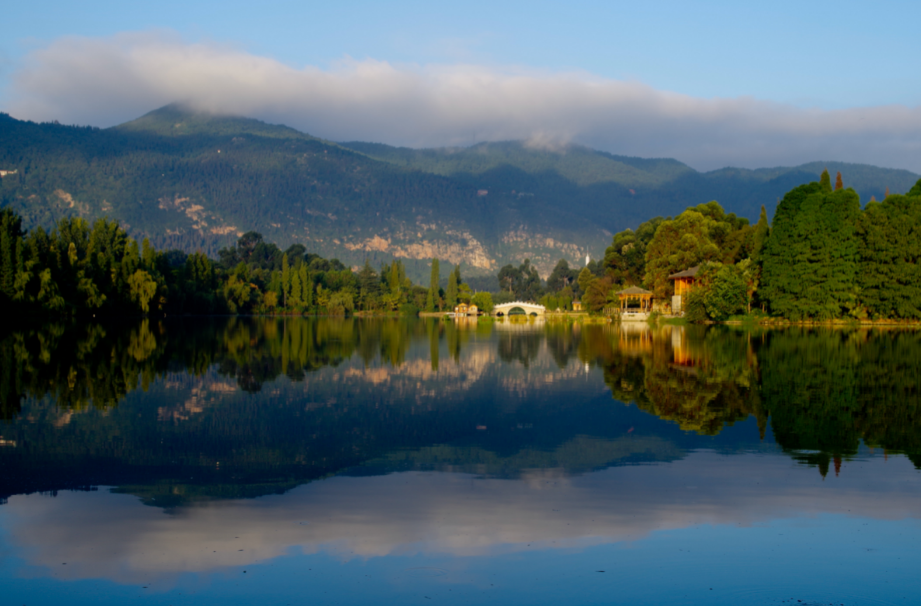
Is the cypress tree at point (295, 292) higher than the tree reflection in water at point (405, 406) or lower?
higher

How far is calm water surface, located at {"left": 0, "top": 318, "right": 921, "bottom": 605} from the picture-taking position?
21.0 ft

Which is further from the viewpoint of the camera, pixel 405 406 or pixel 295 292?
pixel 295 292

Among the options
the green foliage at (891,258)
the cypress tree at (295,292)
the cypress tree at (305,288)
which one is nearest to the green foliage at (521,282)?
the cypress tree at (305,288)

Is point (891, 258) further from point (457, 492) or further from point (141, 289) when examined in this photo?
point (141, 289)

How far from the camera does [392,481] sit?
9.59m

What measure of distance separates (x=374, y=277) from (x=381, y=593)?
144 metres

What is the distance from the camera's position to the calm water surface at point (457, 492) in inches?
252

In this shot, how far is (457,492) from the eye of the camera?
29.8ft

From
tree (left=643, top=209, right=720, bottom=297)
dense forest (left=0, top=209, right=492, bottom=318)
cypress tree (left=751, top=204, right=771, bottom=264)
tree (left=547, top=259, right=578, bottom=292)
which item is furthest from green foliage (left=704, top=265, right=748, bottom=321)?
tree (left=547, top=259, right=578, bottom=292)

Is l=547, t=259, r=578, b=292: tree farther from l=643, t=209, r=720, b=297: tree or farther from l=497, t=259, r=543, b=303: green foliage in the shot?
l=643, t=209, r=720, b=297: tree

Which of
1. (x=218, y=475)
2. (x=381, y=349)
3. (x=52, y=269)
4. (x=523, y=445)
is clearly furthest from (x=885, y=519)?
(x=52, y=269)

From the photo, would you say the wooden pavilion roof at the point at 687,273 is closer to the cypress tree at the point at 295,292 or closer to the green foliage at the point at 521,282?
the cypress tree at the point at 295,292

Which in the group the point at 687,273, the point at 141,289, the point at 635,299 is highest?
the point at 687,273

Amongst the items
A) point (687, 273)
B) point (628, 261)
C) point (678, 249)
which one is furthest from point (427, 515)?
point (628, 261)
